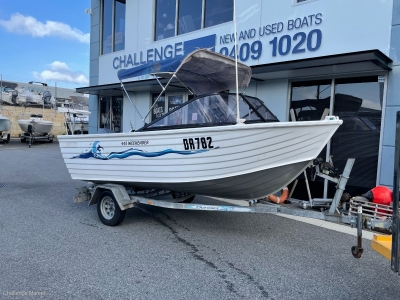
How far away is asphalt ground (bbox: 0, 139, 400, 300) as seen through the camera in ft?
10.2

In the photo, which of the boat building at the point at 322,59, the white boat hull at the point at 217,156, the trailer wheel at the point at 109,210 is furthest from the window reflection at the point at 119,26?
the trailer wheel at the point at 109,210

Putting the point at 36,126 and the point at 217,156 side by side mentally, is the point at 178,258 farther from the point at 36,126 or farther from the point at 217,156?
the point at 36,126

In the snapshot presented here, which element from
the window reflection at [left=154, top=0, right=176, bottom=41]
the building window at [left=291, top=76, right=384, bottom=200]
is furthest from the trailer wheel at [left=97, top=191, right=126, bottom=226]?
the window reflection at [left=154, top=0, right=176, bottom=41]

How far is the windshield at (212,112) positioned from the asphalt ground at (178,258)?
167cm

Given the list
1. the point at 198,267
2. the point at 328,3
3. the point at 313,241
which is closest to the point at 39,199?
the point at 198,267

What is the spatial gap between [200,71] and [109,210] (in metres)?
2.72

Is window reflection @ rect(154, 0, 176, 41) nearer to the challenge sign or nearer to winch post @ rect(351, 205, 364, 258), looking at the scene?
the challenge sign

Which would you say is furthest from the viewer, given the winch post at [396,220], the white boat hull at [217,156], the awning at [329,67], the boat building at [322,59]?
the boat building at [322,59]

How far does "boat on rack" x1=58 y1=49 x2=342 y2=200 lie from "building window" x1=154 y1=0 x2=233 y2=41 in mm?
3911

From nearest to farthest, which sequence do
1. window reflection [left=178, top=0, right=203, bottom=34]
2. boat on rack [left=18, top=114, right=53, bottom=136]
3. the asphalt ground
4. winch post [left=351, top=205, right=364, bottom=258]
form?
winch post [left=351, top=205, right=364, bottom=258] < the asphalt ground < window reflection [left=178, top=0, right=203, bottom=34] < boat on rack [left=18, top=114, right=53, bottom=136]

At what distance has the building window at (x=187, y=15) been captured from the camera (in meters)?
8.64

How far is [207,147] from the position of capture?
155 inches

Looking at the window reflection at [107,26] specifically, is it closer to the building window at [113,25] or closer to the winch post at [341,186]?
the building window at [113,25]

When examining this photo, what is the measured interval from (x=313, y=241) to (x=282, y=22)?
495cm
